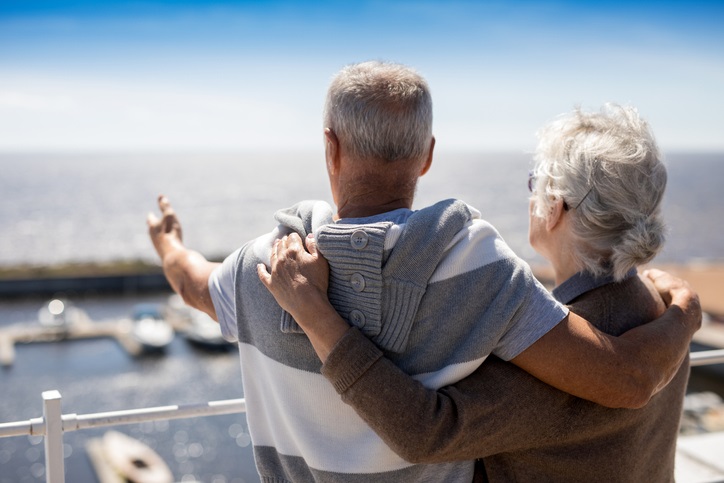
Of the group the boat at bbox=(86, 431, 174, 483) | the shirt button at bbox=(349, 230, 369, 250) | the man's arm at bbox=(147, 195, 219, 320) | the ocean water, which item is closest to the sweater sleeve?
the shirt button at bbox=(349, 230, 369, 250)

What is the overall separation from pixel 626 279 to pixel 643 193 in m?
0.19

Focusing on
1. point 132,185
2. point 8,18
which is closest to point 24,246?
point 132,185

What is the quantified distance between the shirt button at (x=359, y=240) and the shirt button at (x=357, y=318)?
11 centimetres

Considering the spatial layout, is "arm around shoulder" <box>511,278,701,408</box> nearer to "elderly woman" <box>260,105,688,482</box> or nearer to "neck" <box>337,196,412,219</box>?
"elderly woman" <box>260,105,688,482</box>

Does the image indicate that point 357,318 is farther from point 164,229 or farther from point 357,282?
point 164,229

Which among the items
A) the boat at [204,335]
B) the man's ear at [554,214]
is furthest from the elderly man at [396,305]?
the boat at [204,335]

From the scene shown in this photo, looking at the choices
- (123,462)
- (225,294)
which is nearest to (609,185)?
(225,294)

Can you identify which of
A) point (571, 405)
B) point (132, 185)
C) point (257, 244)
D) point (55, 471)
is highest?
point (257, 244)

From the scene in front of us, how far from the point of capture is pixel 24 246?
54.7 m

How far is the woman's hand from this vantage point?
1094mm

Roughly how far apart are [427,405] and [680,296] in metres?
0.70

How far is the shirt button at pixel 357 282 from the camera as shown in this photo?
1096mm

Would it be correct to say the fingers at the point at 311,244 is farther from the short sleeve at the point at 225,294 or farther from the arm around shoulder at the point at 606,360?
the arm around shoulder at the point at 606,360

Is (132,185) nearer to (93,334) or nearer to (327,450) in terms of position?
(93,334)
